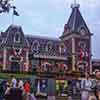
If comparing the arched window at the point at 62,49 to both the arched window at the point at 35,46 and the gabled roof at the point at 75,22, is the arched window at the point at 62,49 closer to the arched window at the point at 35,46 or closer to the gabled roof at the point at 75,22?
the gabled roof at the point at 75,22

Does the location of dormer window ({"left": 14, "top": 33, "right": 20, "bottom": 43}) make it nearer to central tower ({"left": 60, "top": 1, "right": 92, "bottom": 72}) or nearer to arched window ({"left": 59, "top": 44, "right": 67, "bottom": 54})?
arched window ({"left": 59, "top": 44, "right": 67, "bottom": 54})

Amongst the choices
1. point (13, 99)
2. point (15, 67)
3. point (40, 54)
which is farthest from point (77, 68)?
point (13, 99)

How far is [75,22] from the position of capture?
63781mm

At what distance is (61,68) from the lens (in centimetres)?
5928

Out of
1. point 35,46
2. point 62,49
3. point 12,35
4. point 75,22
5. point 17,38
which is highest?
point 75,22

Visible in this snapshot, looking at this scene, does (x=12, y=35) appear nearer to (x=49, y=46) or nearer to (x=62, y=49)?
(x=49, y=46)

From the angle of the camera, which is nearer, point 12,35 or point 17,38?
point 12,35

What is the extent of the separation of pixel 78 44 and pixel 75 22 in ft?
13.6

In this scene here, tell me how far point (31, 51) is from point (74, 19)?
1057 cm

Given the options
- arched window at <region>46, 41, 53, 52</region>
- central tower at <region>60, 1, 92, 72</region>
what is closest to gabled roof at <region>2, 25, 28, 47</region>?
arched window at <region>46, 41, 53, 52</region>

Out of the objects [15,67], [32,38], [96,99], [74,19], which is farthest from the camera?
[74,19]

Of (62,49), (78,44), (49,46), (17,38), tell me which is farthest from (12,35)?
(78,44)

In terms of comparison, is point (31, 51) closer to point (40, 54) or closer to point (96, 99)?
point (40, 54)

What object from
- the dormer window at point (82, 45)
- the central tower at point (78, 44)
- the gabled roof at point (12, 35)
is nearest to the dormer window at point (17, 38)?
the gabled roof at point (12, 35)
